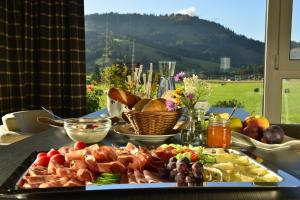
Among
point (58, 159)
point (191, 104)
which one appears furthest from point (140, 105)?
point (58, 159)

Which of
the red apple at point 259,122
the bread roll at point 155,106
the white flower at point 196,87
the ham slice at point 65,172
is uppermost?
the white flower at point 196,87

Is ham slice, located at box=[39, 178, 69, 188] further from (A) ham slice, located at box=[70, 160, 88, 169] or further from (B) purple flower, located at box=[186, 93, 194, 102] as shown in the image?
(B) purple flower, located at box=[186, 93, 194, 102]

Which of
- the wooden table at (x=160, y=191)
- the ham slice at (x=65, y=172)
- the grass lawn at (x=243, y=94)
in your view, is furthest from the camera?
the grass lawn at (x=243, y=94)

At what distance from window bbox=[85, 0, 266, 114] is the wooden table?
9.63 feet

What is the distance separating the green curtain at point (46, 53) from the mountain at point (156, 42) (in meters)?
0.41

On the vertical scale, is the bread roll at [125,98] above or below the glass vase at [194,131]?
above

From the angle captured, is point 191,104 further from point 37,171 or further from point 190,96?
point 37,171

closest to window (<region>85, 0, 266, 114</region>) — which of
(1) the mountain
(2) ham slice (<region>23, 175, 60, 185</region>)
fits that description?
(1) the mountain

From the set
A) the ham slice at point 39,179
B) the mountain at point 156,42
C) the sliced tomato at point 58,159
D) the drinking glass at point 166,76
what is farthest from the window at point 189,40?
the ham slice at point 39,179

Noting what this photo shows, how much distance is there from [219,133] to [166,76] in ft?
2.12

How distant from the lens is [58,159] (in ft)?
3.22

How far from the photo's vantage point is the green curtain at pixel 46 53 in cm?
397

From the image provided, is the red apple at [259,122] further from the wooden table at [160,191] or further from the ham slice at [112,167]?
the ham slice at [112,167]

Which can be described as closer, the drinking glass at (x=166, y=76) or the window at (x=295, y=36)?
the drinking glass at (x=166, y=76)
